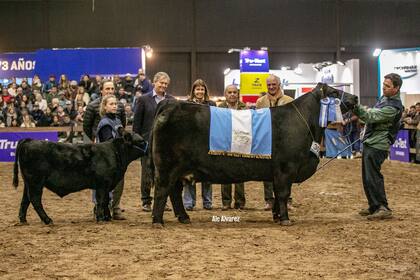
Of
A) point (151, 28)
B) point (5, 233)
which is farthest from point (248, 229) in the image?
point (151, 28)

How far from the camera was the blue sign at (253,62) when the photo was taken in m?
22.3

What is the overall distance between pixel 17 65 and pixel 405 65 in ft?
49.5

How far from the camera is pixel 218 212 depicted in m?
9.40

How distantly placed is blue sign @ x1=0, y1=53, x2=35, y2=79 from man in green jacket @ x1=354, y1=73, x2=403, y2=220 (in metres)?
20.1

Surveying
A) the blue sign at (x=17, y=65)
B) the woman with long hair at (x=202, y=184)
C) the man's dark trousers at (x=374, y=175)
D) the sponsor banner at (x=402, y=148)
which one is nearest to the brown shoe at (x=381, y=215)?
the man's dark trousers at (x=374, y=175)

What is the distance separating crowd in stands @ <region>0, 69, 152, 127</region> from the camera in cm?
2045

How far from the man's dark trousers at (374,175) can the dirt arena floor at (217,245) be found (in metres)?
0.31

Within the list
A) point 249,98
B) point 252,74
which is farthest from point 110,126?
point 252,74

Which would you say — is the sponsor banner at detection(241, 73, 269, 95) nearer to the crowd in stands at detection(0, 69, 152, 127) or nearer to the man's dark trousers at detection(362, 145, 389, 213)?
the crowd in stands at detection(0, 69, 152, 127)

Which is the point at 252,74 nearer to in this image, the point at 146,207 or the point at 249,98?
the point at 249,98

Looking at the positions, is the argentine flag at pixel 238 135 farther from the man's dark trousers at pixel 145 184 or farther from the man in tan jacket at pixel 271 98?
the man's dark trousers at pixel 145 184

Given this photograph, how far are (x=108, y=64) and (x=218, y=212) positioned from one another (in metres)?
14.4

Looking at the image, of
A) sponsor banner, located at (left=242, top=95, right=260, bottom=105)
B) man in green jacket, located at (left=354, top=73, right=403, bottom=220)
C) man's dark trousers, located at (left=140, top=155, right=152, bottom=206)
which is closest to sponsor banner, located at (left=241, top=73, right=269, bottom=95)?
sponsor banner, located at (left=242, top=95, right=260, bottom=105)

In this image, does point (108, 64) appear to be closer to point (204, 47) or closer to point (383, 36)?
point (204, 47)
